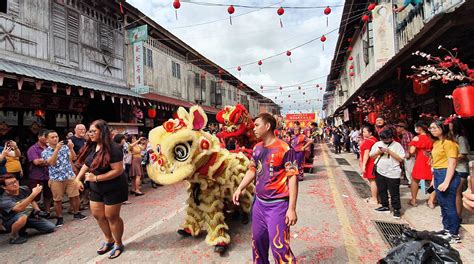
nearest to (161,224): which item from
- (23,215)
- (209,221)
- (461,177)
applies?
(209,221)

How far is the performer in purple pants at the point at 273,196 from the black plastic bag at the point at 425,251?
0.88 metres

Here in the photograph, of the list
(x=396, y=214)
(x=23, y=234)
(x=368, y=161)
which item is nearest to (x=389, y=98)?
(x=368, y=161)

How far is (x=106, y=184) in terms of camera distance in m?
3.37

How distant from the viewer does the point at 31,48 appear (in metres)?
8.34

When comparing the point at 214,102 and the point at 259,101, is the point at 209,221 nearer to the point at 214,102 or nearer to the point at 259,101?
the point at 214,102

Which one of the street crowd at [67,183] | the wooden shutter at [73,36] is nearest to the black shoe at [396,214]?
the street crowd at [67,183]

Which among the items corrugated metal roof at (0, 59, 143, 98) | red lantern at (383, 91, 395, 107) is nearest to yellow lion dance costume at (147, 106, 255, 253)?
corrugated metal roof at (0, 59, 143, 98)

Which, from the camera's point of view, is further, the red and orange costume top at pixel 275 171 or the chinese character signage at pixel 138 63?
the chinese character signage at pixel 138 63

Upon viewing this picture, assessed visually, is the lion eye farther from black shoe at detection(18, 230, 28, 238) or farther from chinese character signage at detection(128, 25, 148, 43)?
chinese character signage at detection(128, 25, 148, 43)

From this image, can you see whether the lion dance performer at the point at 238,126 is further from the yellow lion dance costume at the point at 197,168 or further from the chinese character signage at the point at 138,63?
the chinese character signage at the point at 138,63

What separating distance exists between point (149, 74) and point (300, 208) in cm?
1174

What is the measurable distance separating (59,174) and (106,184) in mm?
2482

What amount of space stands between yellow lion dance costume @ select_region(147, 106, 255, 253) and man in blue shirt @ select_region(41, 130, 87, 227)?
276 cm

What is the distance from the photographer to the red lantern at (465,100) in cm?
358
